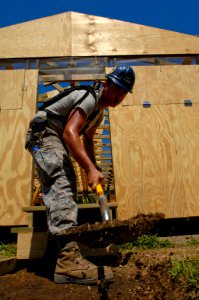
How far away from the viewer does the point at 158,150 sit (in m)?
5.00

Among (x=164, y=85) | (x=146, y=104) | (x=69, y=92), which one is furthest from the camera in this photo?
(x=164, y=85)

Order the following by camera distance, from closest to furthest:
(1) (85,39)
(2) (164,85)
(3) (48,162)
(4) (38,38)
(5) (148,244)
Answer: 1. (3) (48,162)
2. (5) (148,244)
3. (2) (164,85)
4. (4) (38,38)
5. (1) (85,39)

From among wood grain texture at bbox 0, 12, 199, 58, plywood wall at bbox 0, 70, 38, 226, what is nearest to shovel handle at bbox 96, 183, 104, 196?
plywood wall at bbox 0, 70, 38, 226

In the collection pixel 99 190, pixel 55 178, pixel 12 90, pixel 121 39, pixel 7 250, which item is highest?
pixel 121 39

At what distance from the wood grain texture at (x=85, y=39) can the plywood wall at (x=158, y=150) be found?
1.04m

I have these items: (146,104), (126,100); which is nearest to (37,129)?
(126,100)

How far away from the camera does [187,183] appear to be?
15.9 ft

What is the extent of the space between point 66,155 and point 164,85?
11.0ft

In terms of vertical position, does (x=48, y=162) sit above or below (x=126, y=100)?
below

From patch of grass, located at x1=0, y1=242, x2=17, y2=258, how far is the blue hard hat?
2655 mm

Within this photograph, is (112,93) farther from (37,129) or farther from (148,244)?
(148,244)

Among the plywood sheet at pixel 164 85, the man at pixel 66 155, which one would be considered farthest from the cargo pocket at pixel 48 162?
the plywood sheet at pixel 164 85

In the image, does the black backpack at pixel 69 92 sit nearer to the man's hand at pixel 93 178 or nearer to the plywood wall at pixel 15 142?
the man's hand at pixel 93 178

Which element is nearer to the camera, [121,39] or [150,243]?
[150,243]
